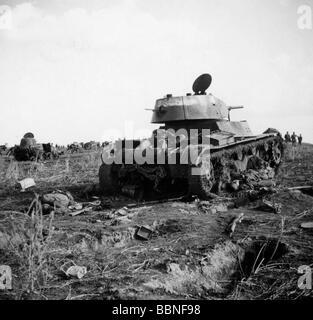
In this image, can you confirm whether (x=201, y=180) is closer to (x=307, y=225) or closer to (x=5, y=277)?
(x=307, y=225)

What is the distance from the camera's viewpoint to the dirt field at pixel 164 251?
3041mm

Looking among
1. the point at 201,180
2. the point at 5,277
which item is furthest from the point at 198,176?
the point at 5,277

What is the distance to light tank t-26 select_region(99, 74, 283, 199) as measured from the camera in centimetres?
704

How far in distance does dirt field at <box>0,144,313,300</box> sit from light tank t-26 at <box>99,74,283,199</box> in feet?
2.94

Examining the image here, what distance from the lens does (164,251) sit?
4.03 meters

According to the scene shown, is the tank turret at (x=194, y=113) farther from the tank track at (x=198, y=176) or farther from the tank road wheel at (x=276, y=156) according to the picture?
the tank road wheel at (x=276, y=156)

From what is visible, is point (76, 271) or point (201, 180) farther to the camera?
point (201, 180)

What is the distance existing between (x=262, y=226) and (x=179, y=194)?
2.99m

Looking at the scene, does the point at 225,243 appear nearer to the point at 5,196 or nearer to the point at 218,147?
the point at 218,147

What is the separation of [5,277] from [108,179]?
5138 millimetres

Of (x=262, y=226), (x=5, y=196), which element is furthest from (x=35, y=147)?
(x=262, y=226)

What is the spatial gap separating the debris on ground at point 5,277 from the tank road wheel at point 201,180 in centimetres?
423

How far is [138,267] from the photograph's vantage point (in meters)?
3.55

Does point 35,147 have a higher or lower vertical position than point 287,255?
higher
